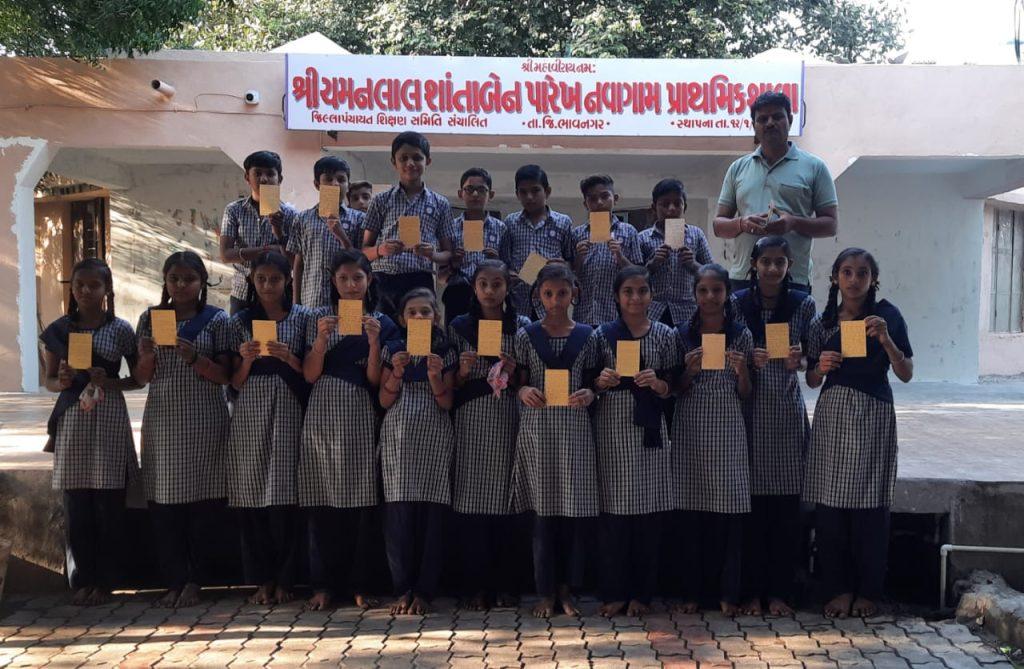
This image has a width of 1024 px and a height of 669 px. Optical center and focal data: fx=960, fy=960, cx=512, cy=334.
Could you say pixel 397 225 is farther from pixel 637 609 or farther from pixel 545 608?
pixel 637 609

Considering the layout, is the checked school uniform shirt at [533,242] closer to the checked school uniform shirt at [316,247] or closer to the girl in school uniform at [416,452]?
the checked school uniform shirt at [316,247]

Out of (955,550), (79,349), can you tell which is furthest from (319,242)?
(955,550)

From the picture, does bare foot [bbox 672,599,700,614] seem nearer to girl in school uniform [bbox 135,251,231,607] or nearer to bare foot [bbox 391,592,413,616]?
bare foot [bbox 391,592,413,616]

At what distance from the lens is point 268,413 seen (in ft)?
12.8

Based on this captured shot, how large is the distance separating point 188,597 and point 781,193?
3.12 metres

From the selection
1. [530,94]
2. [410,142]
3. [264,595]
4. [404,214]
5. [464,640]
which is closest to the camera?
[464,640]

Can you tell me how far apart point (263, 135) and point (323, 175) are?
14.8 ft

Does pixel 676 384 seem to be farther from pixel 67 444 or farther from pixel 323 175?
pixel 67 444

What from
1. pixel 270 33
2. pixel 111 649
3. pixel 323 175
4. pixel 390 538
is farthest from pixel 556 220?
pixel 270 33

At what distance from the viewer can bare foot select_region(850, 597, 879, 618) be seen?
149 inches

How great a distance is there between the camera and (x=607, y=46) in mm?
14062

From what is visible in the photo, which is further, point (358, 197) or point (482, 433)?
point (358, 197)

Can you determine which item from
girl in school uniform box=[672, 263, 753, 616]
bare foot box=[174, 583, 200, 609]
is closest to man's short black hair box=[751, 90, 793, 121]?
girl in school uniform box=[672, 263, 753, 616]

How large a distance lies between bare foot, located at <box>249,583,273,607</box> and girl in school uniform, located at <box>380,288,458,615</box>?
1.79ft
